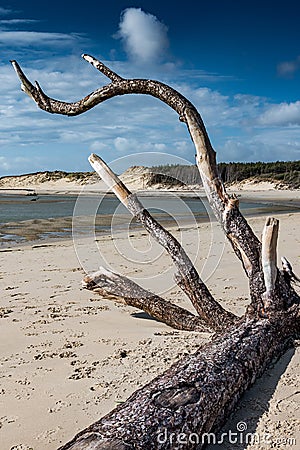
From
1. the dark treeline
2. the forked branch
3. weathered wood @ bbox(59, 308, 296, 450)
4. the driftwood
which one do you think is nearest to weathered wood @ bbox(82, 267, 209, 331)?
the driftwood

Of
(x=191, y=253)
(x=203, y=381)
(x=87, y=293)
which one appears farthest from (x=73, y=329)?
(x=191, y=253)

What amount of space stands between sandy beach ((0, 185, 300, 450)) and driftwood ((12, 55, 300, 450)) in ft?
0.65

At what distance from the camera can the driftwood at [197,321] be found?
2518mm

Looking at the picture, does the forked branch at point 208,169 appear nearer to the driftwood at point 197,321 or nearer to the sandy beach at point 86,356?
the driftwood at point 197,321

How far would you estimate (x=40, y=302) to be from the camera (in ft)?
20.8

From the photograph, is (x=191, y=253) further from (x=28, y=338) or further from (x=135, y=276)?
(x=28, y=338)

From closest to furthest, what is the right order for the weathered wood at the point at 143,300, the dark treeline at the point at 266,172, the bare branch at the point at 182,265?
the bare branch at the point at 182,265 → the weathered wood at the point at 143,300 → the dark treeline at the point at 266,172

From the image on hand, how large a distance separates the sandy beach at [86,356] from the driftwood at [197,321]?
0.20 metres

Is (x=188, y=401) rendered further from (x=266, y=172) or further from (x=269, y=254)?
(x=266, y=172)

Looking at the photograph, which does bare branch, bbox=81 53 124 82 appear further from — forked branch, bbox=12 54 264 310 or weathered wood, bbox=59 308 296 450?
weathered wood, bbox=59 308 296 450

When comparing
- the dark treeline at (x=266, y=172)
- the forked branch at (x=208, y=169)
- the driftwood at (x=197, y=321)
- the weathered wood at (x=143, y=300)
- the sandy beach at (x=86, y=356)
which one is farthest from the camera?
the dark treeline at (x=266, y=172)

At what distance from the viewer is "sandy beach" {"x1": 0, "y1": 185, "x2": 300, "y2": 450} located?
121 inches

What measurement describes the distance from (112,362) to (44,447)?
1.36 meters

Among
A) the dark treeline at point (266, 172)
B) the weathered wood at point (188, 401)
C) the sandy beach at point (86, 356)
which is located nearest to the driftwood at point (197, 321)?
the weathered wood at point (188, 401)
